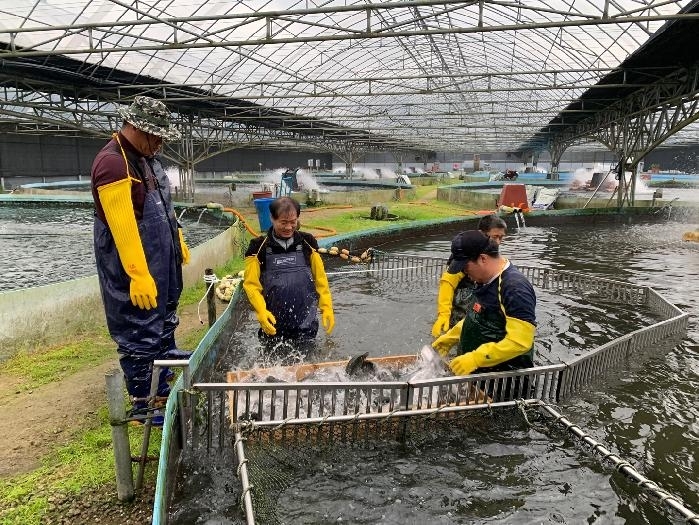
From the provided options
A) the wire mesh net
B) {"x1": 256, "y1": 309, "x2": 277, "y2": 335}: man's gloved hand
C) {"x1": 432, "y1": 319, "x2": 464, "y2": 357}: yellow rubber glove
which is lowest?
the wire mesh net

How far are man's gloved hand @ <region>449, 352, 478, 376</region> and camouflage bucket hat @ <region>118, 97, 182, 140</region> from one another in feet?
7.35

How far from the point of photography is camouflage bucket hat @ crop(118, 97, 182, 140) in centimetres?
282

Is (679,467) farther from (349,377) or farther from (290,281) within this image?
(290,281)

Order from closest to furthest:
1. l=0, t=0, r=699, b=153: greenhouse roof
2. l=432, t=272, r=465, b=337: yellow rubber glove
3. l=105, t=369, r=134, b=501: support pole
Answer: l=105, t=369, r=134, b=501: support pole < l=432, t=272, r=465, b=337: yellow rubber glove < l=0, t=0, r=699, b=153: greenhouse roof

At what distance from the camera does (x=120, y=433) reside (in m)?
2.37

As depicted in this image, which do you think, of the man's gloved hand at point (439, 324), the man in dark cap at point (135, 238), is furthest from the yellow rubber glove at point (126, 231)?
the man's gloved hand at point (439, 324)

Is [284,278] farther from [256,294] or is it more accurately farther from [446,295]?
[446,295]

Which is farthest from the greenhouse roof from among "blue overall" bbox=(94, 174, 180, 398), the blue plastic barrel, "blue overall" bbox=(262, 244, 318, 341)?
"blue overall" bbox=(94, 174, 180, 398)

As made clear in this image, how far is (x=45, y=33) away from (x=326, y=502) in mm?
11847

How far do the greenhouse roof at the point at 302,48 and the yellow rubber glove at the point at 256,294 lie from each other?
6151 mm

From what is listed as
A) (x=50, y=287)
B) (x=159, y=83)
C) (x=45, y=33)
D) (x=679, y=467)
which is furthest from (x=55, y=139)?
(x=679, y=467)

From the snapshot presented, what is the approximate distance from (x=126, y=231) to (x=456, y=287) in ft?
8.78

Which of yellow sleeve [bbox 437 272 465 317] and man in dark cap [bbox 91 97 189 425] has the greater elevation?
man in dark cap [bbox 91 97 189 425]

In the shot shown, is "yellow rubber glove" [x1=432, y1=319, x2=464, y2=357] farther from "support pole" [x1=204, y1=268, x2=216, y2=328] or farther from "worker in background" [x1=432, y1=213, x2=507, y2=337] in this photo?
"support pole" [x1=204, y1=268, x2=216, y2=328]
